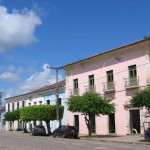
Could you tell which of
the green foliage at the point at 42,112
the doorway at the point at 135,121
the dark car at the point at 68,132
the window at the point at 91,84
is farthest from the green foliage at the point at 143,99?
the green foliage at the point at 42,112

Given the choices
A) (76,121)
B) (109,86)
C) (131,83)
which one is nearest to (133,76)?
(131,83)

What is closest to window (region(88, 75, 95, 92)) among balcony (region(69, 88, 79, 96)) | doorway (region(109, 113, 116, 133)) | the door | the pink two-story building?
the pink two-story building

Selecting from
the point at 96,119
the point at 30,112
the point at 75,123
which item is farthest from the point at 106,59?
the point at 30,112

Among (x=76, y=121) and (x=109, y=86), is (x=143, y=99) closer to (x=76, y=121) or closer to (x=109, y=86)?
(x=109, y=86)

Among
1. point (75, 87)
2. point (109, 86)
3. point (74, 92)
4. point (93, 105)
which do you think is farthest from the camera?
point (75, 87)

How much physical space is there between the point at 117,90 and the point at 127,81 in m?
1.99

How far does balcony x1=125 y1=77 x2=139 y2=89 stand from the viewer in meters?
35.0

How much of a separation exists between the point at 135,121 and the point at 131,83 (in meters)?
3.80

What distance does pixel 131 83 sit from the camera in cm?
3578

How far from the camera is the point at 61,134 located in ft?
121

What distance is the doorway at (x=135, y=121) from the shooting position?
36.0 metres

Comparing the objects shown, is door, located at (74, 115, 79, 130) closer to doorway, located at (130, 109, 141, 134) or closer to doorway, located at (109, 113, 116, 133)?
doorway, located at (109, 113, 116, 133)

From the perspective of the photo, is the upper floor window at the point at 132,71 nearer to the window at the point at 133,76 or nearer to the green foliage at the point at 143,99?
the window at the point at 133,76

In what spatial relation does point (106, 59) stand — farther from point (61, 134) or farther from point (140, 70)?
point (61, 134)
